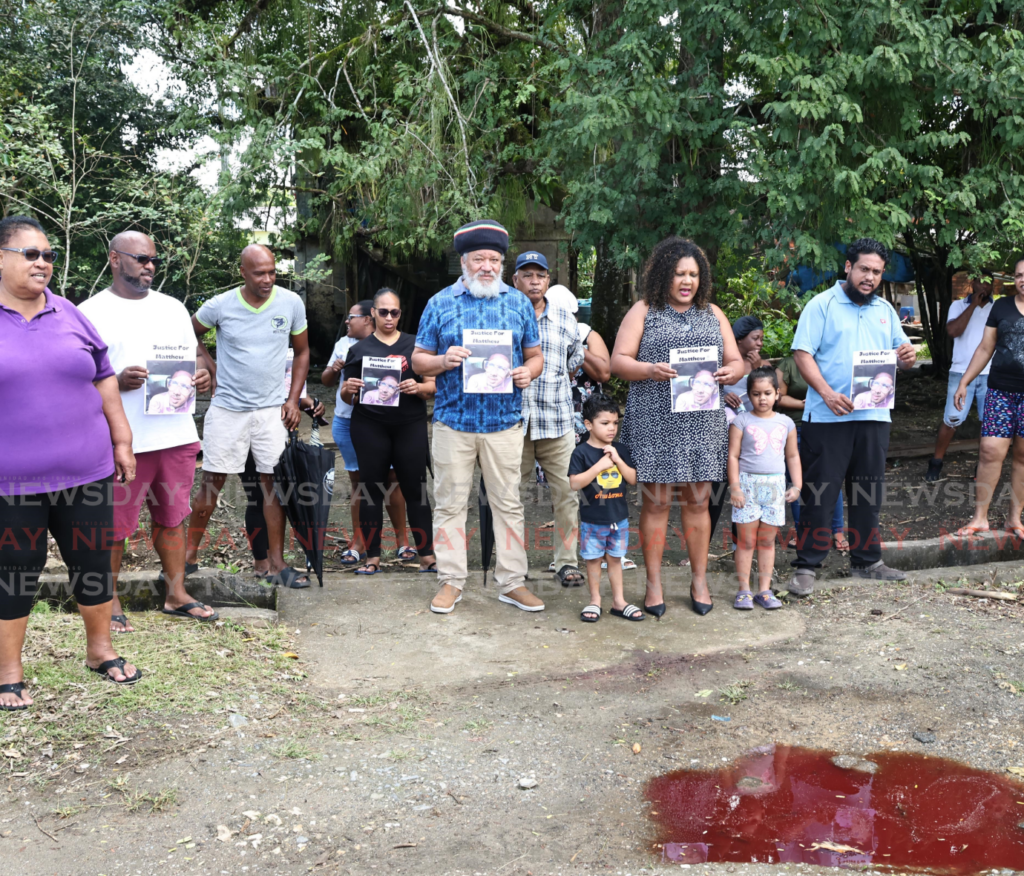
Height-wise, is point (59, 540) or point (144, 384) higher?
point (144, 384)

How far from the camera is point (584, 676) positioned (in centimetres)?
472

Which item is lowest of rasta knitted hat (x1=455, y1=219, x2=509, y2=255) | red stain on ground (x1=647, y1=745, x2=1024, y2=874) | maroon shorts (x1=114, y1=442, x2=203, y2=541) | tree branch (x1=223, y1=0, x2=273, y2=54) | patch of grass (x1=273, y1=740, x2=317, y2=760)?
red stain on ground (x1=647, y1=745, x2=1024, y2=874)

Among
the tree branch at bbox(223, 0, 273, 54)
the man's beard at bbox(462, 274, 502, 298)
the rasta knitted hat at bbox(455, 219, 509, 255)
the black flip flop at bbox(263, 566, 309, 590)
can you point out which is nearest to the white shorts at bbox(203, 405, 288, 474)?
the black flip flop at bbox(263, 566, 309, 590)

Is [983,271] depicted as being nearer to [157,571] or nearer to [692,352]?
[692,352]

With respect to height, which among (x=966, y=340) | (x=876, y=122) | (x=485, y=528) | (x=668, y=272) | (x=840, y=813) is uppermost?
(x=876, y=122)

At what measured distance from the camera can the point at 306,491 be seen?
5.70 m

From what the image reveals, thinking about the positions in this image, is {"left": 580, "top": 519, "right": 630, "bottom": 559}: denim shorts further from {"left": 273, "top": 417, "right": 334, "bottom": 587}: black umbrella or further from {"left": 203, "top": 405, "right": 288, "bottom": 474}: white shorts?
{"left": 203, "top": 405, "right": 288, "bottom": 474}: white shorts

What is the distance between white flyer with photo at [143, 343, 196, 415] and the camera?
191 inches

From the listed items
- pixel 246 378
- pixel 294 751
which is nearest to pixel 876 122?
pixel 246 378

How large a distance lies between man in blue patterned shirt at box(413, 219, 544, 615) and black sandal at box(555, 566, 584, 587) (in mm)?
429

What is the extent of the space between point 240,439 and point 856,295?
3.83m

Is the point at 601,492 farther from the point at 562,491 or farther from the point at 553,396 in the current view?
the point at 553,396

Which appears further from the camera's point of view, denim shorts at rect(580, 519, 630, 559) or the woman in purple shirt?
denim shorts at rect(580, 519, 630, 559)

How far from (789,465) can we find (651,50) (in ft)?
10.9
